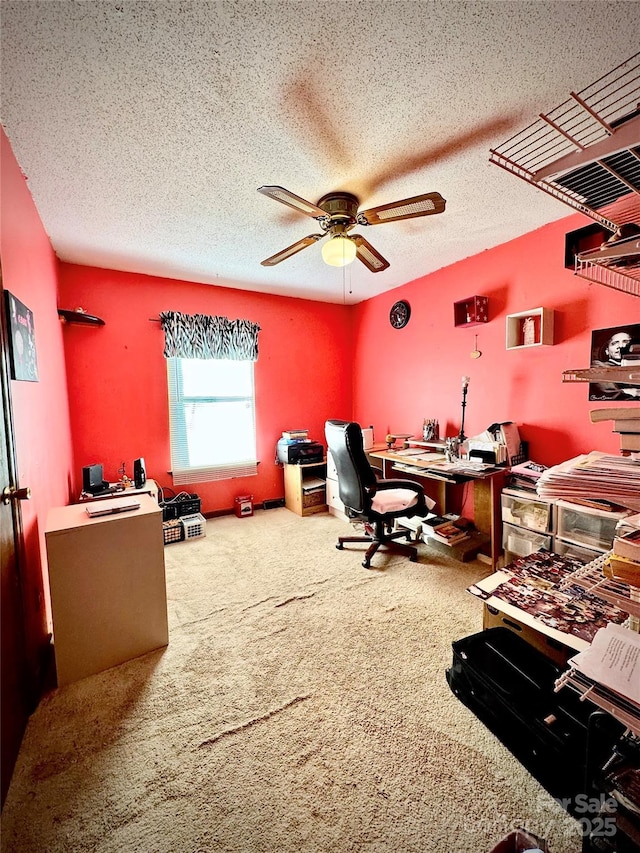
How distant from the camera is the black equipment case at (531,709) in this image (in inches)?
42.8

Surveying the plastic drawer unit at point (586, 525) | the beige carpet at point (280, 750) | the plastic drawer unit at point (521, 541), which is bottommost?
the beige carpet at point (280, 750)

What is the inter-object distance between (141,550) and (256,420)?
239cm

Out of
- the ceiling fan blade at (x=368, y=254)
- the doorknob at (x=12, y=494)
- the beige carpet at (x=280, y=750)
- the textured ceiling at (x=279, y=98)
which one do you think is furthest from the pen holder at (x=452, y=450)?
the doorknob at (x=12, y=494)

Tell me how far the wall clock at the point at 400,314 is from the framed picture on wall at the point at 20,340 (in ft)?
10.2

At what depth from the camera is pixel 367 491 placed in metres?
2.54

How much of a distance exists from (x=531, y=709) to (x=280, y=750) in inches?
36.4

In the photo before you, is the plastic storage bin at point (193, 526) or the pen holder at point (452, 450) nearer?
the pen holder at point (452, 450)

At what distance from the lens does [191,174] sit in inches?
71.8

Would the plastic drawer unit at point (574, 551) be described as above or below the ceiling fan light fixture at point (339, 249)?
below

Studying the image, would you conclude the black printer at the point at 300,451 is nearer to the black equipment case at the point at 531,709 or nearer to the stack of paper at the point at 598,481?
the black equipment case at the point at 531,709

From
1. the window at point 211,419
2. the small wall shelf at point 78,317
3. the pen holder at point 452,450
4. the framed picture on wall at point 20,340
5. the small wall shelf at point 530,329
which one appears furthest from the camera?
the window at point 211,419

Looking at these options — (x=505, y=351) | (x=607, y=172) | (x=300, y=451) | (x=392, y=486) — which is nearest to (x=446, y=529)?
(x=392, y=486)

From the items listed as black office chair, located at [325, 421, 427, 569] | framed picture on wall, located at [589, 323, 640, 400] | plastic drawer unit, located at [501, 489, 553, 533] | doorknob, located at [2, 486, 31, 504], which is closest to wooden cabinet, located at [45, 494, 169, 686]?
doorknob, located at [2, 486, 31, 504]

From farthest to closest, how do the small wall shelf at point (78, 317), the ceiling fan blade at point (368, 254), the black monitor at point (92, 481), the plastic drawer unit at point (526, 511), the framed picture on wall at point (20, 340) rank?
the small wall shelf at point (78, 317)
the black monitor at point (92, 481)
the plastic drawer unit at point (526, 511)
the ceiling fan blade at point (368, 254)
the framed picture on wall at point (20, 340)
